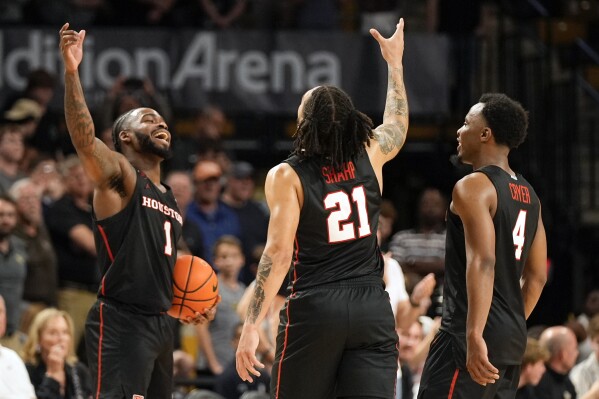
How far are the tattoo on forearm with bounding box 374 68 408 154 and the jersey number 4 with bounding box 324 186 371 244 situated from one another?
43 cm

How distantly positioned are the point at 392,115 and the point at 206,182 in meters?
5.77

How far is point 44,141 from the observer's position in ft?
43.3

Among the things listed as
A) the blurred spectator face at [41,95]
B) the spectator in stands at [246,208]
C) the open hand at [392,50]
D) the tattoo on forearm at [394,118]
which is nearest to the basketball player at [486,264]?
the tattoo on forearm at [394,118]

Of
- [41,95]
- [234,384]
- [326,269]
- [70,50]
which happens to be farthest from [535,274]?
[41,95]

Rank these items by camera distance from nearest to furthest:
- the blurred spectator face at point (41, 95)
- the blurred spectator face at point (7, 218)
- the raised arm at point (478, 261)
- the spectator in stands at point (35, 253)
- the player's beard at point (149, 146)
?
the raised arm at point (478, 261) < the player's beard at point (149, 146) < the blurred spectator face at point (7, 218) < the spectator in stands at point (35, 253) < the blurred spectator face at point (41, 95)

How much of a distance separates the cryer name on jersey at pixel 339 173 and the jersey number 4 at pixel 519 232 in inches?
33.7

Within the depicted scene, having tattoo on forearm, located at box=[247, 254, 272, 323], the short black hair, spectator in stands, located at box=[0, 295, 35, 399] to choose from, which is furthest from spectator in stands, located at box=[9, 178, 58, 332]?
the short black hair

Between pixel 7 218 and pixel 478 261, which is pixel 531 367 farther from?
pixel 7 218

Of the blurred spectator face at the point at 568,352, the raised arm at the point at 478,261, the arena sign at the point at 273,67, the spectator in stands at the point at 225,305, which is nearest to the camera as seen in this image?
the raised arm at the point at 478,261

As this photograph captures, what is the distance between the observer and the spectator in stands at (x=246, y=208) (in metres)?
13.0

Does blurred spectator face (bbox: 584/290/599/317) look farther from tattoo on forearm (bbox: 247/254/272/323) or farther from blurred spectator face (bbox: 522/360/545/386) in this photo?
tattoo on forearm (bbox: 247/254/272/323)

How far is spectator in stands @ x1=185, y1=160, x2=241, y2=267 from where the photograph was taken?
1262 centimetres

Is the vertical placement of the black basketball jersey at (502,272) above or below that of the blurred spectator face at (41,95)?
below

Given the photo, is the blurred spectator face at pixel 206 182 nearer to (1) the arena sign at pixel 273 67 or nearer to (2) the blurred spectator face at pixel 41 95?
(1) the arena sign at pixel 273 67
